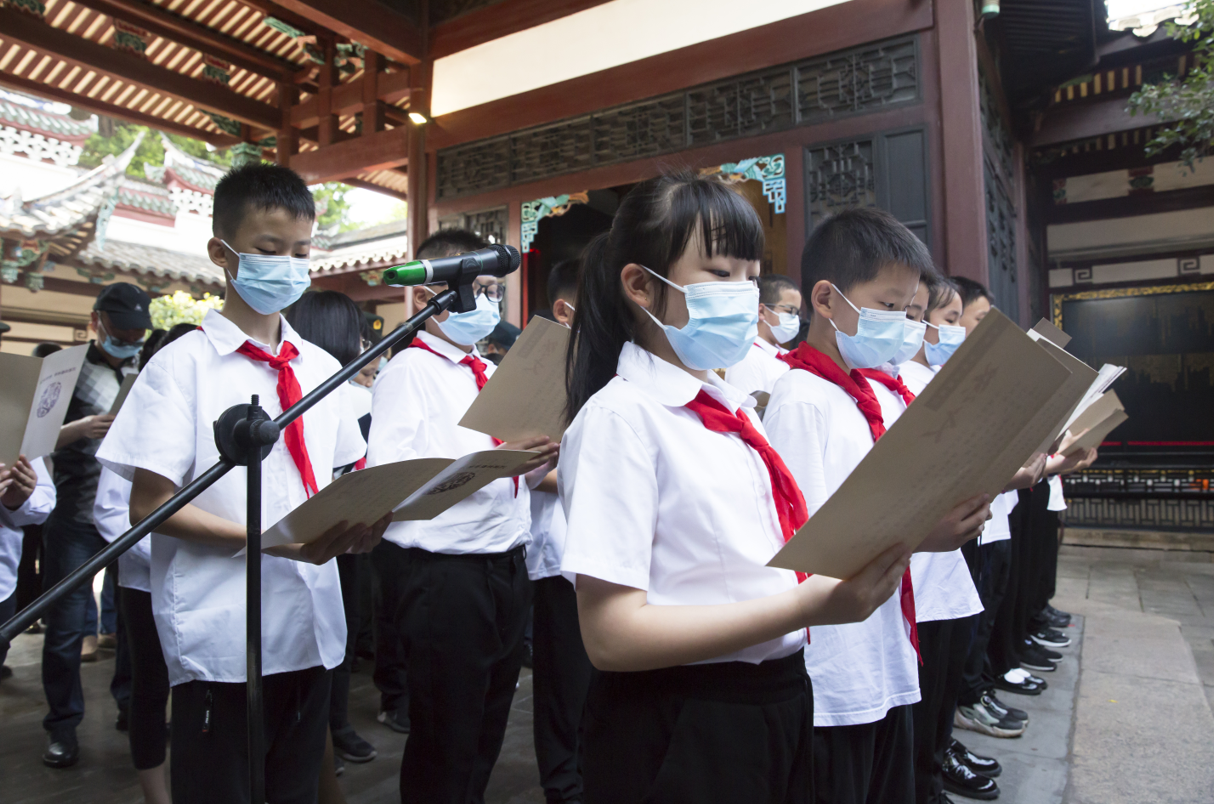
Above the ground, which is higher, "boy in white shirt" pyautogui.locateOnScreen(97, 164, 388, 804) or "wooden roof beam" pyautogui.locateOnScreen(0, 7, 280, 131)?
"wooden roof beam" pyautogui.locateOnScreen(0, 7, 280, 131)

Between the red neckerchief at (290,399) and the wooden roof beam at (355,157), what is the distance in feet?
17.6

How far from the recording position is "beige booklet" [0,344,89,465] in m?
2.00

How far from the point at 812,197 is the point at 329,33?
495 cm

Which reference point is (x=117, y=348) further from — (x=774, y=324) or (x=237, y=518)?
(x=774, y=324)

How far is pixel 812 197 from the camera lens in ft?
15.6

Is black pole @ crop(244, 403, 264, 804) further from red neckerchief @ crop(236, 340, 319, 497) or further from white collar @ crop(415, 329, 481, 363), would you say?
white collar @ crop(415, 329, 481, 363)

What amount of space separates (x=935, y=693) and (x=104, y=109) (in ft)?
28.0

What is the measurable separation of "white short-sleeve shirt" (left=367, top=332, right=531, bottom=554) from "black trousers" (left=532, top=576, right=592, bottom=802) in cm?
46

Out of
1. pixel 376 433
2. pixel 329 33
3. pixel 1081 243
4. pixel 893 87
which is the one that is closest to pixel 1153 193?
pixel 1081 243

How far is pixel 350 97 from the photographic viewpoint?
7.11m

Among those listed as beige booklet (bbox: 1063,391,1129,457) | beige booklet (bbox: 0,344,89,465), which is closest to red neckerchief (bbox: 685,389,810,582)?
beige booklet (bbox: 0,344,89,465)

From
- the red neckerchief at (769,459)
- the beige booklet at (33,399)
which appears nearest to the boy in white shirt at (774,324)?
the red neckerchief at (769,459)

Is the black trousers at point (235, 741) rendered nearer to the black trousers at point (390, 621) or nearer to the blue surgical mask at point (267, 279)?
the black trousers at point (390, 621)

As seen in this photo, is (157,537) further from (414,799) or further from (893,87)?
(893,87)
